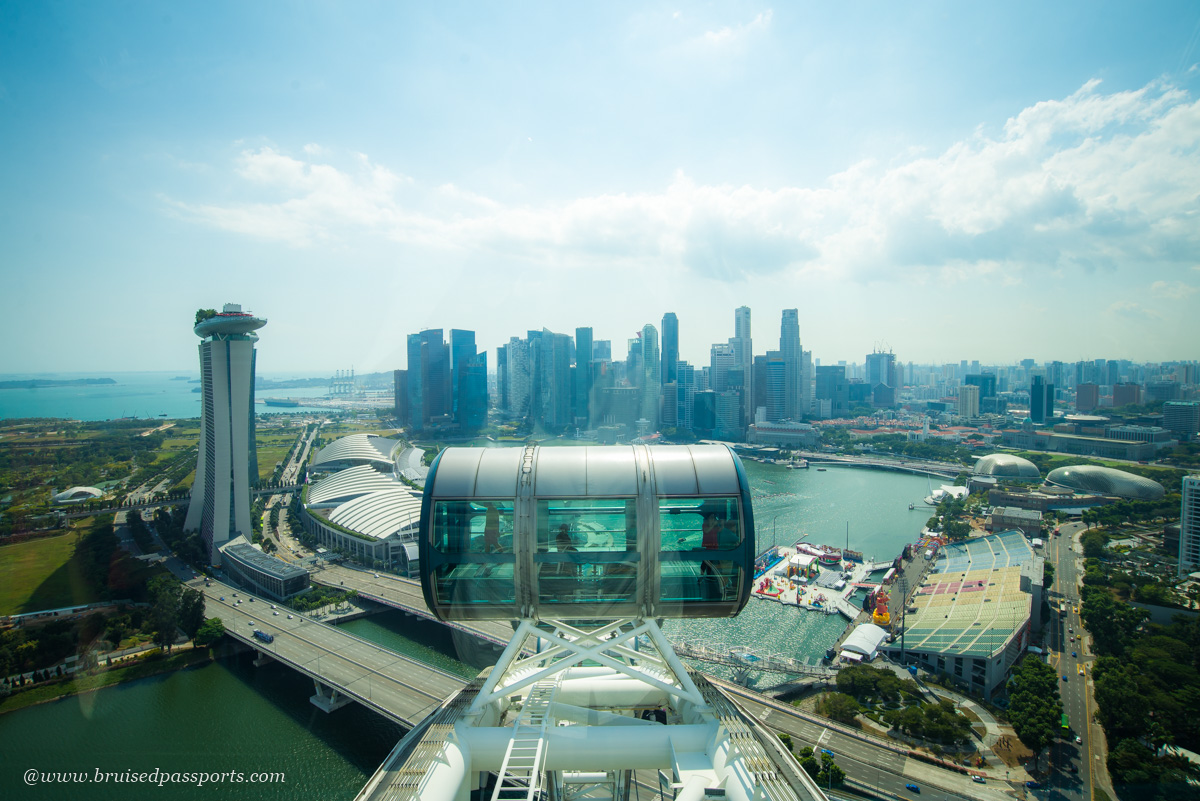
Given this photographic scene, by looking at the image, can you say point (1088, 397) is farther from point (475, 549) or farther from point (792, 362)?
point (475, 549)

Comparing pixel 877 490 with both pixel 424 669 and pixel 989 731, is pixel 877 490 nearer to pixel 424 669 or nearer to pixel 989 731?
pixel 989 731

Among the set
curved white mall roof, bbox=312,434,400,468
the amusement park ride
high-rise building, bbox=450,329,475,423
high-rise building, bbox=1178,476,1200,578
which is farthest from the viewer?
high-rise building, bbox=450,329,475,423

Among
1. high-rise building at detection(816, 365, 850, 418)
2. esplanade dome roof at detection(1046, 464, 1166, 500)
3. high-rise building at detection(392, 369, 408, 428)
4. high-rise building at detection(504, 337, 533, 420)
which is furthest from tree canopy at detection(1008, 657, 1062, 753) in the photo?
high-rise building at detection(816, 365, 850, 418)

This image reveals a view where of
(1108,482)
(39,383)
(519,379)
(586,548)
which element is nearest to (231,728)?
(586,548)

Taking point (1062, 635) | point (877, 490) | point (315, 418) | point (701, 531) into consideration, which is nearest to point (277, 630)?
point (701, 531)

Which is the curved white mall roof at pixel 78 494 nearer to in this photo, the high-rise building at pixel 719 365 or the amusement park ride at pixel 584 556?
the amusement park ride at pixel 584 556

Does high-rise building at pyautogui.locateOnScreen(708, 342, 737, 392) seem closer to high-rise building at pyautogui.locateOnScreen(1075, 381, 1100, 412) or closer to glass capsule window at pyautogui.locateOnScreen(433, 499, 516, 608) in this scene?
high-rise building at pyautogui.locateOnScreen(1075, 381, 1100, 412)

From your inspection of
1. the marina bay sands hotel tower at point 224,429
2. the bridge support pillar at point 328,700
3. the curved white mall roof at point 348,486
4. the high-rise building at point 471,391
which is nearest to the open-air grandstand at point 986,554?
the bridge support pillar at point 328,700
